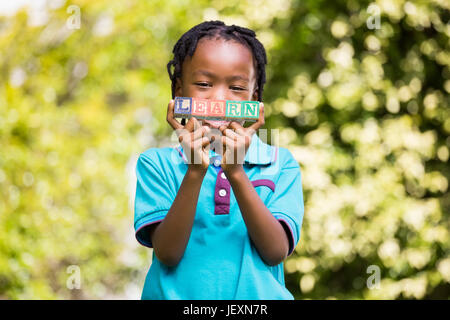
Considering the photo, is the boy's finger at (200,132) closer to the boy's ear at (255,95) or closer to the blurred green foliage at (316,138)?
the boy's ear at (255,95)

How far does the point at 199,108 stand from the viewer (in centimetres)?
150

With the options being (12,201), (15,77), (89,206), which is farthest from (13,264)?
(15,77)

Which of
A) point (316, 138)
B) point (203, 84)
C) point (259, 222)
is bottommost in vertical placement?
point (259, 222)

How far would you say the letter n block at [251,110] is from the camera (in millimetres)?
1487

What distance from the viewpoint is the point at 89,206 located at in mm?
5238

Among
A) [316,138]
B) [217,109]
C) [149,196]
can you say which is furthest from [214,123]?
[316,138]

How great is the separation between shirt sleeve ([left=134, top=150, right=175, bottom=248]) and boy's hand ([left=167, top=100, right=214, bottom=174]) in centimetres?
20

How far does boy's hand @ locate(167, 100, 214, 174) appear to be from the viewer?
1.40 meters

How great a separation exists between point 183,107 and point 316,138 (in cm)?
271

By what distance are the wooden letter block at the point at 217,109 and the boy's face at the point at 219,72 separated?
0.06 meters

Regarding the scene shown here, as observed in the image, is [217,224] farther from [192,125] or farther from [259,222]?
[192,125]

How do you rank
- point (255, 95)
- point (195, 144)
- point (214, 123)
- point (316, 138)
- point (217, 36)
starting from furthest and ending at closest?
point (316, 138)
point (255, 95)
point (217, 36)
point (214, 123)
point (195, 144)

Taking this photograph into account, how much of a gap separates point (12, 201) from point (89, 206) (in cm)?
90

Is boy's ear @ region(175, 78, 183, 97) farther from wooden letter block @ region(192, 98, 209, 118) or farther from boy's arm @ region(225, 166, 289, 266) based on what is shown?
boy's arm @ region(225, 166, 289, 266)
